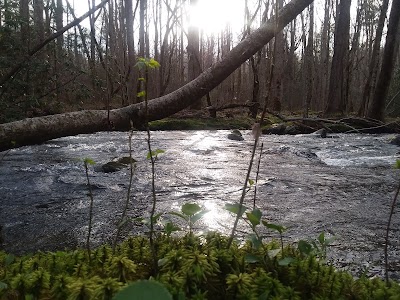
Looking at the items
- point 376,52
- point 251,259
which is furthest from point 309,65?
point 251,259

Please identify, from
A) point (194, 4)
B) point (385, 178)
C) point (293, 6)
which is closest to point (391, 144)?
point (385, 178)

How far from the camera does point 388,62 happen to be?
12.4m

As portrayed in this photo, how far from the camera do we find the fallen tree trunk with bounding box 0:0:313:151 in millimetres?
2605

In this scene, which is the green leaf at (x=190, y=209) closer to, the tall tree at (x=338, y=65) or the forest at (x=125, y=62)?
the forest at (x=125, y=62)

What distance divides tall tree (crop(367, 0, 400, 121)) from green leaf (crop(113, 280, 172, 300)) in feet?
43.9

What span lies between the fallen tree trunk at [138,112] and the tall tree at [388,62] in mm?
11099

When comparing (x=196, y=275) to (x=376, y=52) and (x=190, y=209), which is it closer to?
(x=190, y=209)

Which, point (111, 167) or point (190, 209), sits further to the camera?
point (111, 167)

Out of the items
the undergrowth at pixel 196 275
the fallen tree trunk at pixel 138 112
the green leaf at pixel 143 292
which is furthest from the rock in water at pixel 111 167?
the green leaf at pixel 143 292

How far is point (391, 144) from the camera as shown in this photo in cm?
973

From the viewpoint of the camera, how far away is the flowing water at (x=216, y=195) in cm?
310

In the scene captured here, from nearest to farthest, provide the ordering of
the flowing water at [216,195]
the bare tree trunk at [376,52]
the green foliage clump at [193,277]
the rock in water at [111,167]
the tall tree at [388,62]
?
the green foliage clump at [193,277] → the flowing water at [216,195] → the rock in water at [111,167] → the tall tree at [388,62] → the bare tree trunk at [376,52]

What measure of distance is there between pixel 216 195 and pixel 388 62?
10.8 metres

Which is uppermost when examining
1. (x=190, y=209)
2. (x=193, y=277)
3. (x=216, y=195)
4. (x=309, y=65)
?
(x=309, y=65)
